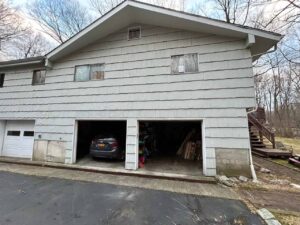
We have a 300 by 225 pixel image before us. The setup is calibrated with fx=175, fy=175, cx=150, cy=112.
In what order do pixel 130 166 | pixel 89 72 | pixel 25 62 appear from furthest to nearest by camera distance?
pixel 25 62 → pixel 89 72 → pixel 130 166

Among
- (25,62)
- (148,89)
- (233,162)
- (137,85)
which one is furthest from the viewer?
(25,62)

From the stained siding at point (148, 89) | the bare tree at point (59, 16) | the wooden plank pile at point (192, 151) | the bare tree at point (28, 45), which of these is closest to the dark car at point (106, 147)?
the stained siding at point (148, 89)

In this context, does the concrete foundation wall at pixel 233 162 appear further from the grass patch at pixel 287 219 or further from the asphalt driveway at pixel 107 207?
the grass patch at pixel 287 219

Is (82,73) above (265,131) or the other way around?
above

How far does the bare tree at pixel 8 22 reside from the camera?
1552cm

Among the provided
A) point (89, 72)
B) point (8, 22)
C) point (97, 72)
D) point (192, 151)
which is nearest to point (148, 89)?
point (97, 72)

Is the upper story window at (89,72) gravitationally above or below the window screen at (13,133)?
above

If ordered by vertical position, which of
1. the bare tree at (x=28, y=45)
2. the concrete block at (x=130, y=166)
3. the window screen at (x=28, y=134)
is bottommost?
the concrete block at (x=130, y=166)

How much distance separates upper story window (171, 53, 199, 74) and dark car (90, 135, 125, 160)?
397 centimetres

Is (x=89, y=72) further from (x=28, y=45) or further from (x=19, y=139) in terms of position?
(x=28, y=45)

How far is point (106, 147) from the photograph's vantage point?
7730mm

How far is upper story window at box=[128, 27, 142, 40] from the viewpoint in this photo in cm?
771

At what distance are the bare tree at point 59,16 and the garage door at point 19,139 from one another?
466 inches

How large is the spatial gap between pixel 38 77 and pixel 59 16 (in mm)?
11401
